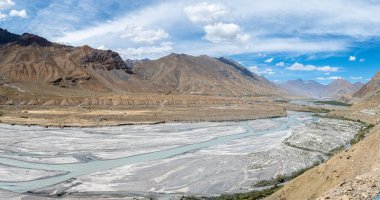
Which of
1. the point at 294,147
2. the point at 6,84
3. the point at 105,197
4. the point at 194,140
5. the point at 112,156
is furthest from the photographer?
the point at 6,84

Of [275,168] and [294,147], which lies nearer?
[275,168]

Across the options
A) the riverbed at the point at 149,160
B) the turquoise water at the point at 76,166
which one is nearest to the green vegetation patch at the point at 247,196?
the riverbed at the point at 149,160

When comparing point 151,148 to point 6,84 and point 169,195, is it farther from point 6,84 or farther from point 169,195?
point 6,84

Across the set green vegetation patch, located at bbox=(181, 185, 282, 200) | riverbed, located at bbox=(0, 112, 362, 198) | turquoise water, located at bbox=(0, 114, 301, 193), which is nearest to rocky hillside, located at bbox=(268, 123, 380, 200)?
green vegetation patch, located at bbox=(181, 185, 282, 200)

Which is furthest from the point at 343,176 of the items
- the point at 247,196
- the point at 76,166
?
the point at 76,166

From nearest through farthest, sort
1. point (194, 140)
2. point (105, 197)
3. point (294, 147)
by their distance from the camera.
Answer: point (105, 197) < point (294, 147) < point (194, 140)

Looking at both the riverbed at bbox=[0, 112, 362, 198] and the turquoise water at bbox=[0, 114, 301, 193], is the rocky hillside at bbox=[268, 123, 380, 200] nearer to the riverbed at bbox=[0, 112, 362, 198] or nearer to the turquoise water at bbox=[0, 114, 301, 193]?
the riverbed at bbox=[0, 112, 362, 198]

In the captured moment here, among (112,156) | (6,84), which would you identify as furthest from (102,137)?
(6,84)

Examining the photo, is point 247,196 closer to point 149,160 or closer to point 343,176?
point 343,176

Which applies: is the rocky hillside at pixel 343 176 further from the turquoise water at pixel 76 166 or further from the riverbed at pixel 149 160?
the turquoise water at pixel 76 166
